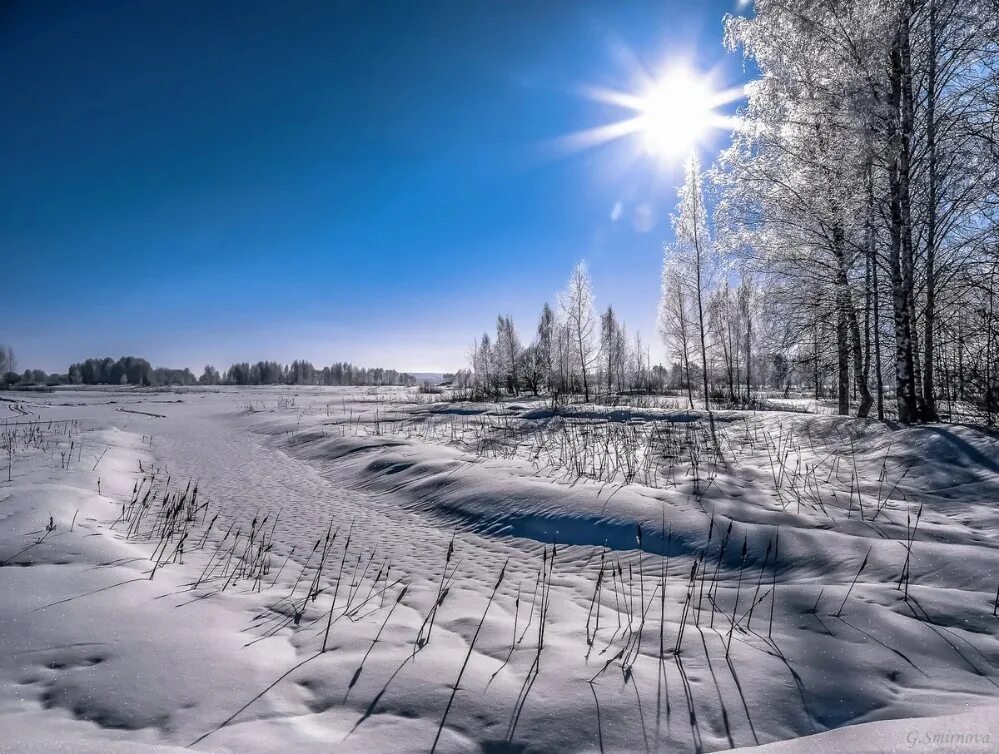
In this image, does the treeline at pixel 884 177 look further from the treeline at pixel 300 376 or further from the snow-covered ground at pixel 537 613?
the treeline at pixel 300 376

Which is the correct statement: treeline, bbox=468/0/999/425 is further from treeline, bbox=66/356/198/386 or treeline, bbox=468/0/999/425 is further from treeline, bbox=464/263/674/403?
treeline, bbox=66/356/198/386

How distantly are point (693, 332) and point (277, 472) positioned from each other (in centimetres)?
2255

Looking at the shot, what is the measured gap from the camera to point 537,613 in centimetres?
306

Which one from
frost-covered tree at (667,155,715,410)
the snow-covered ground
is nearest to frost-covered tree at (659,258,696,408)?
frost-covered tree at (667,155,715,410)

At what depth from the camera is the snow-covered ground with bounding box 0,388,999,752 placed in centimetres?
181

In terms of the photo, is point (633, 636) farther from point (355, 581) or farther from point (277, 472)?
point (277, 472)

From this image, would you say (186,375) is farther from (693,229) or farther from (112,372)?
(693,229)

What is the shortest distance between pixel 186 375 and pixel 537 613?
125280 millimetres

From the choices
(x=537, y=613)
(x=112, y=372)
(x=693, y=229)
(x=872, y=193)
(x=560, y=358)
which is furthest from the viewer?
(x=112, y=372)

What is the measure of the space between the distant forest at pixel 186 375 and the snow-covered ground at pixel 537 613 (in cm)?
9220

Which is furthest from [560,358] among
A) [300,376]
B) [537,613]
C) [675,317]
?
[300,376]

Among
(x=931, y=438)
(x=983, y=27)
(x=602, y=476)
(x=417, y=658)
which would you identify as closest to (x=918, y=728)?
(x=417, y=658)

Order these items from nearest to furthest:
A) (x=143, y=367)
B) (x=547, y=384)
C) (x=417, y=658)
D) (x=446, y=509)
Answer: (x=417, y=658) → (x=446, y=509) → (x=547, y=384) → (x=143, y=367)

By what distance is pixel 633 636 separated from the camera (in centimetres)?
257
